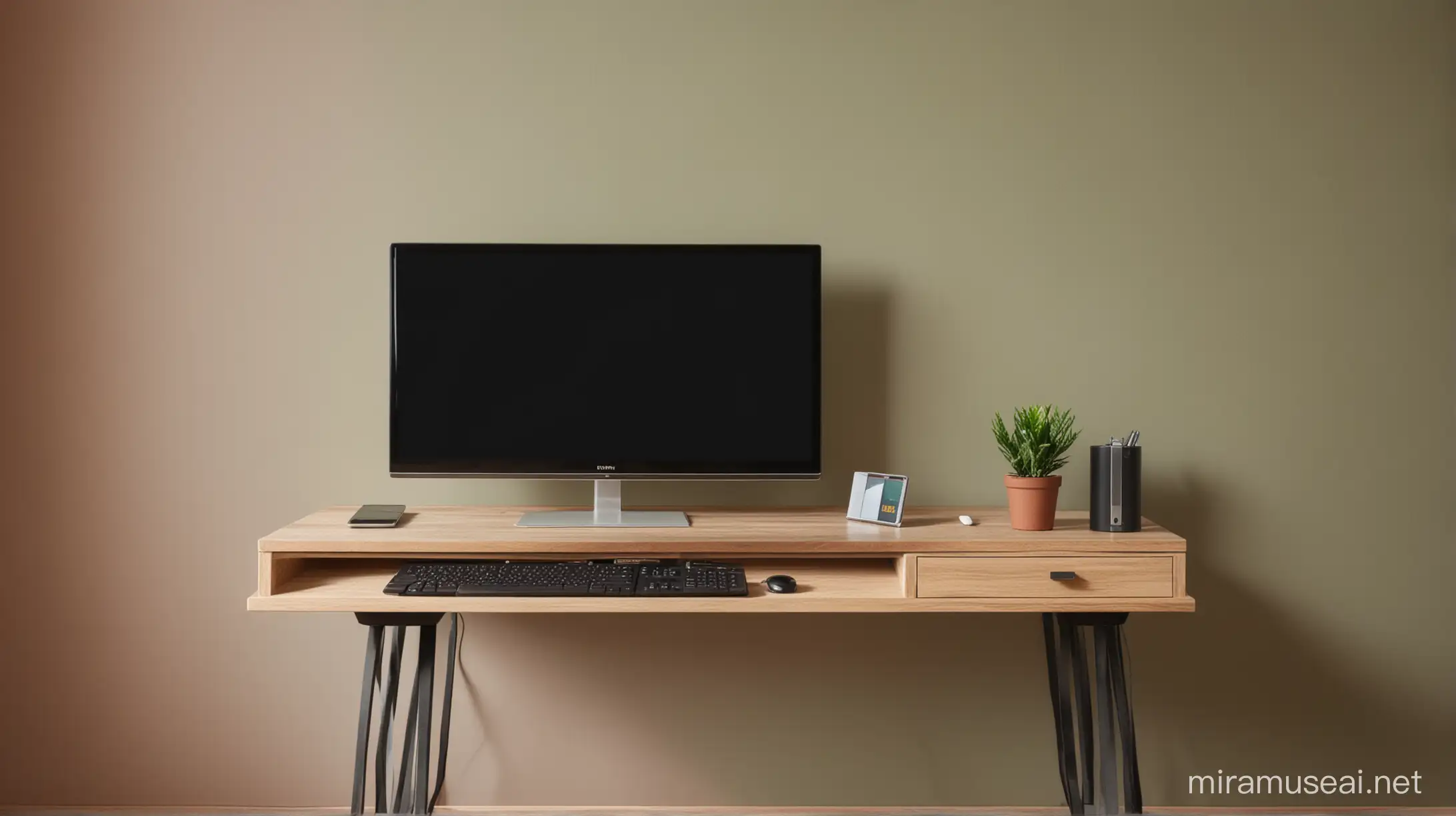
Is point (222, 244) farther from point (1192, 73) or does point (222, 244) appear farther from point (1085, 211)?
point (1192, 73)

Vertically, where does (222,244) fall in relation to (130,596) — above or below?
above

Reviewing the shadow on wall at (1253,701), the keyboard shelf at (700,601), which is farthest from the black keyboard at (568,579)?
the shadow on wall at (1253,701)

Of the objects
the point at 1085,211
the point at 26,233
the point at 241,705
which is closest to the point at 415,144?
the point at 26,233

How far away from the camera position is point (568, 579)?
1685mm

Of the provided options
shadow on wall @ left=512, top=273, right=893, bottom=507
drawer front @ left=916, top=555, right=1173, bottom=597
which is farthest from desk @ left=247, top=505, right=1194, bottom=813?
shadow on wall @ left=512, top=273, right=893, bottom=507

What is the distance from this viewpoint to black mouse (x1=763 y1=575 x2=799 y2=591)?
1.67 meters

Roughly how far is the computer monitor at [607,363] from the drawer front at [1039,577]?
14.8 inches

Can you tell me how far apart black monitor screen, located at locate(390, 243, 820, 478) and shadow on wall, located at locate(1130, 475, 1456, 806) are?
0.99 meters

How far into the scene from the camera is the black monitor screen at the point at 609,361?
191 centimetres

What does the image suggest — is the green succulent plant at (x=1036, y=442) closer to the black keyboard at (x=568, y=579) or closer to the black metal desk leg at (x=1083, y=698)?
the black metal desk leg at (x=1083, y=698)

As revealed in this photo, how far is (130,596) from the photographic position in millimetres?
2141

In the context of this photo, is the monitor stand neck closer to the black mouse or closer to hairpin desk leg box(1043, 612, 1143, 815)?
the black mouse

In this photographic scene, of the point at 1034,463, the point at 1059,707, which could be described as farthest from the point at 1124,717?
the point at 1034,463

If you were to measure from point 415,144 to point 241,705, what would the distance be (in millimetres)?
1396
